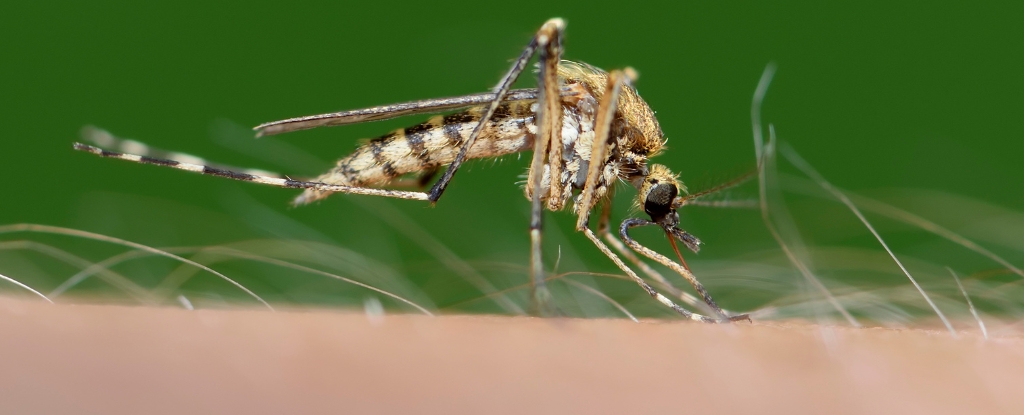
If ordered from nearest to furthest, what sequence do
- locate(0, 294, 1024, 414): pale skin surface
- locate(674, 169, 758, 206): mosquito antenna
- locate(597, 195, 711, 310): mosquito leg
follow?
locate(0, 294, 1024, 414): pale skin surface
locate(674, 169, 758, 206): mosquito antenna
locate(597, 195, 711, 310): mosquito leg

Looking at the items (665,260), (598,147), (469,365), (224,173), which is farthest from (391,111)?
(469,365)

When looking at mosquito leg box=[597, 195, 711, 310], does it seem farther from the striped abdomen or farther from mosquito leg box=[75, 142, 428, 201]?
mosquito leg box=[75, 142, 428, 201]

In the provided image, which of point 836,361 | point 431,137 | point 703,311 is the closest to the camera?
point 836,361

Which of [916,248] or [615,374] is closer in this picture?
[615,374]

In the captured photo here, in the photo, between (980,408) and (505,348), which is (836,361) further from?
(505,348)

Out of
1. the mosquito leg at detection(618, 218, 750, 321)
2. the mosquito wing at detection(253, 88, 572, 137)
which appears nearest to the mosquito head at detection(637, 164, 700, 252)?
the mosquito leg at detection(618, 218, 750, 321)

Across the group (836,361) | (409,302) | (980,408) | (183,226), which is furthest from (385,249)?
(980,408)
